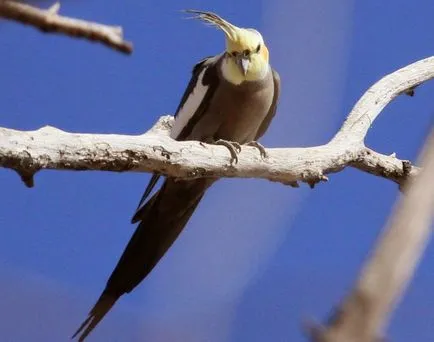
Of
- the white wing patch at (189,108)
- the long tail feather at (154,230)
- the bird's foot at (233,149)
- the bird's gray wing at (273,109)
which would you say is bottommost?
the long tail feather at (154,230)

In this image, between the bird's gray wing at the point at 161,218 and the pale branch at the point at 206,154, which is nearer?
the pale branch at the point at 206,154

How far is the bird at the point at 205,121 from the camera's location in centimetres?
292

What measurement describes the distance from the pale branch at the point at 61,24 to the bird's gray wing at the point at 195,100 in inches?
95.9

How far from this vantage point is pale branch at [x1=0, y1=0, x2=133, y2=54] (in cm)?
48

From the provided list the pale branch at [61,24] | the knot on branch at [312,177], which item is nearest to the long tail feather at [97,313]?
the knot on branch at [312,177]

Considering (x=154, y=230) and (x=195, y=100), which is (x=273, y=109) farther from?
(x=154, y=230)

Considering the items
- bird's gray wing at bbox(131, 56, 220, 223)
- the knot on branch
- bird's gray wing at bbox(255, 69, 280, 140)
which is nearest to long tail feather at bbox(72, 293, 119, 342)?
bird's gray wing at bbox(131, 56, 220, 223)

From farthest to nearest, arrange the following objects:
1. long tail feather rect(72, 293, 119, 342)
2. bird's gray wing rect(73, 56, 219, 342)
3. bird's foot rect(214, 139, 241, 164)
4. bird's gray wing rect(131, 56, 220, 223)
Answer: bird's gray wing rect(131, 56, 220, 223) < bird's gray wing rect(73, 56, 219, 342) < long tail feather rect(72, 293, 119, 342) < bird's foot rect(214, 139, 241, 164)

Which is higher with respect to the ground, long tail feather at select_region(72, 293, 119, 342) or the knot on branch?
the knot on branch

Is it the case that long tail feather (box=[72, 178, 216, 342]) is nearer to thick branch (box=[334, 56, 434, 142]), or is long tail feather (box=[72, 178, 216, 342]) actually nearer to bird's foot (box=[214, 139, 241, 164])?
bird's foot (box=[214, 139, 241, 164])

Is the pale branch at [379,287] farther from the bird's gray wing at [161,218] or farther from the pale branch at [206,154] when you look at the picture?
the bird's gray wing at [161,218]

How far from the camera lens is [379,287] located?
44 cm

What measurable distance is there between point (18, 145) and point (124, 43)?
144 centimetres

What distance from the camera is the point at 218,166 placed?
2414 mm
